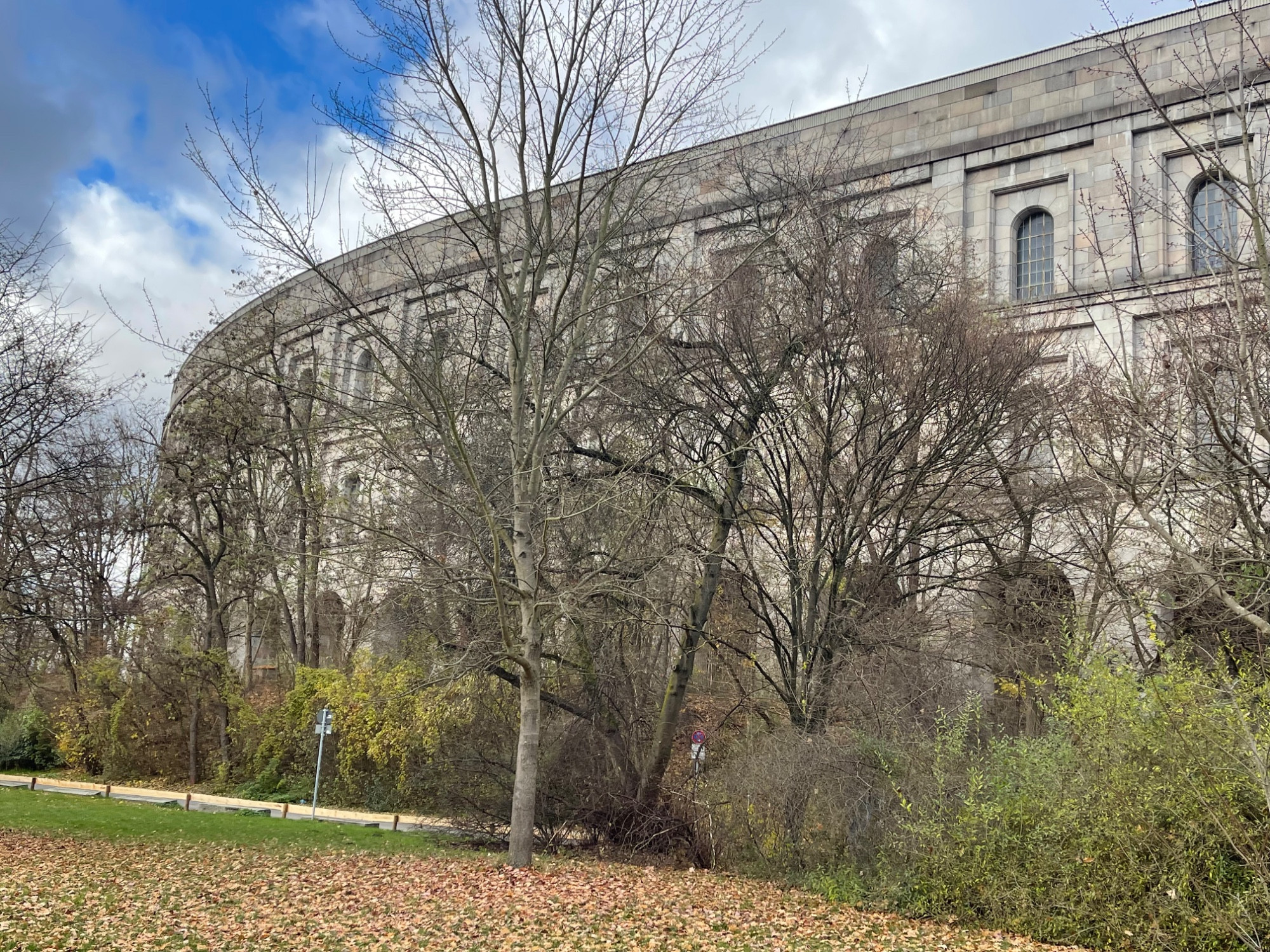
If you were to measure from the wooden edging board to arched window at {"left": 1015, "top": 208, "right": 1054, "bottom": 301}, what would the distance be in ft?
54.5

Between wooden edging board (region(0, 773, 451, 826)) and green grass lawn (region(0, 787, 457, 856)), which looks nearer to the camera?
green grass lawn (region(0, 787, 457, 856))

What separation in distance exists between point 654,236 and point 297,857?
1067 cm

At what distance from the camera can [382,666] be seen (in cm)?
2561

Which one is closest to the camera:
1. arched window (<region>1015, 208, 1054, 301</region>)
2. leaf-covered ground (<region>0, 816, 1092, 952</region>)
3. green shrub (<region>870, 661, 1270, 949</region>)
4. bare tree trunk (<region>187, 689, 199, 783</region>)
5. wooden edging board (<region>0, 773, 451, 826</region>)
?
green shrub (<region>870, 661, 1270, 949</region>)

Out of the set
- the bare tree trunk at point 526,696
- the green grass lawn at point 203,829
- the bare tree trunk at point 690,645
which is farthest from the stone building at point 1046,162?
the bare tree trunk at point 526,696

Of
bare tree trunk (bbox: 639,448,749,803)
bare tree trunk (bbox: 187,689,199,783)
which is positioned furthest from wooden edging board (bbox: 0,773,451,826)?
bare tree trunk (bbox: 639,448,749,803)

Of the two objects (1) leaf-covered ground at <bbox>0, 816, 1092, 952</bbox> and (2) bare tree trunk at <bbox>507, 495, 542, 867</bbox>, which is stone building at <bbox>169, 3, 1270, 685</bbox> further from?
(1) leaf-covered ground at <bbox>0, 816, 1092, 952</bbox>

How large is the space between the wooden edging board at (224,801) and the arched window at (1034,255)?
16.6 m

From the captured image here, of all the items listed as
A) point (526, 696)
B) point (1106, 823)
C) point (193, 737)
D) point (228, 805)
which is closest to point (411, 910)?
point (526, 696)

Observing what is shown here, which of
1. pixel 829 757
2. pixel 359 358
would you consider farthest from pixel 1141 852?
pixel 359 358

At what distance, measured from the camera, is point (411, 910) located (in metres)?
10.9

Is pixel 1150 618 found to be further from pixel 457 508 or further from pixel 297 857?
pixel 297 857

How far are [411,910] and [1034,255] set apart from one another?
19.9 m

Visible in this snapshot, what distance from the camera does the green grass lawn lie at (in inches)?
658
